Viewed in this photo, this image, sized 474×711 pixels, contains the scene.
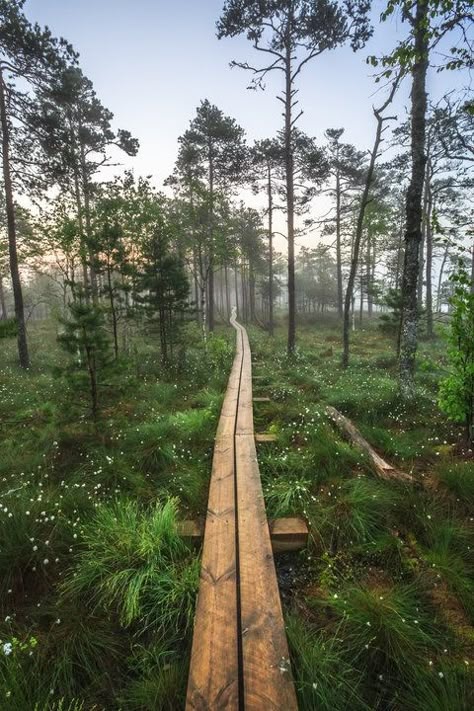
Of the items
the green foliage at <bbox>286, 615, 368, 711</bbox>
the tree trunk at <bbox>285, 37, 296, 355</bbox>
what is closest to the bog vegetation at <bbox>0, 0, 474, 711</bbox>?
the green foliage at <bbox>286, 615, 368, 711</bbox>

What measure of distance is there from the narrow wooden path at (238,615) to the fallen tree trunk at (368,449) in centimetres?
181

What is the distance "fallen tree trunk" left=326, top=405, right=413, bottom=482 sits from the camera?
170 inches

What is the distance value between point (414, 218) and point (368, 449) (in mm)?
5657

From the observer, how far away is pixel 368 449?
5.02 m

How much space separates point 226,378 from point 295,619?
858 cm

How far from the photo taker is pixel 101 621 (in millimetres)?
2584

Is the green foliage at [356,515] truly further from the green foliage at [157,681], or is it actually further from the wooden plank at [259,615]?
the green foliage at [157,681]

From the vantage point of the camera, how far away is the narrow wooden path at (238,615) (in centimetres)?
189

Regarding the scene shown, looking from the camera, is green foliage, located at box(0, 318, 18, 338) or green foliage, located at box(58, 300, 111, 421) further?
green foliage, located at box(58, 300, 111, 421)

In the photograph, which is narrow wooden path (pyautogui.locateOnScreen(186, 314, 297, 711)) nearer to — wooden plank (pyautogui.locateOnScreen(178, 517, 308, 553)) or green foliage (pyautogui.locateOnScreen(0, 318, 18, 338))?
wooden plank (pyautogui.locateOnScreen(178, 517, 308, 553))

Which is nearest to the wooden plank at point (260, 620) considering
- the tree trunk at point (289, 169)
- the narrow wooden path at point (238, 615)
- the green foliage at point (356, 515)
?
the narrow wooden path at point (238, 615)

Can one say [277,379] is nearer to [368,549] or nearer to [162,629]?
[368,549]

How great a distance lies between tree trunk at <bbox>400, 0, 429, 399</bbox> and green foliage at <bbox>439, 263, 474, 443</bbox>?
2173 millimetres

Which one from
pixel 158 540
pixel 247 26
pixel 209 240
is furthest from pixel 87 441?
pixel 247 26
